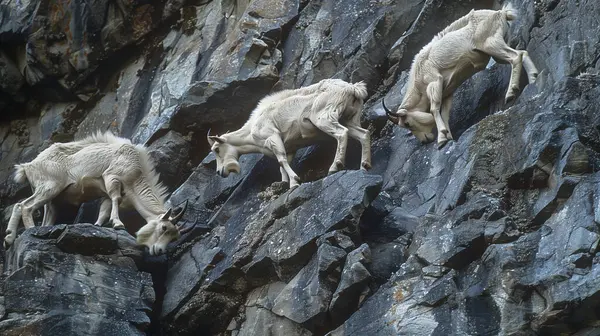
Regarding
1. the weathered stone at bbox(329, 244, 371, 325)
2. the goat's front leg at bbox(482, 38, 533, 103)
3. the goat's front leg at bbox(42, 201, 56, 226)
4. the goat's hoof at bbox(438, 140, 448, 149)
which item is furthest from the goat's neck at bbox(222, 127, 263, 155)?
the weathered stone at bbox(329, 244, 371, 325)

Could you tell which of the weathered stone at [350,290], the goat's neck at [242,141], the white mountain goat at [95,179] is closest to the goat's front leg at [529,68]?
the weathered stone at [350,290]

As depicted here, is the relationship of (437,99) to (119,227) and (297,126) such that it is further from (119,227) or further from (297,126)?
(119,227)

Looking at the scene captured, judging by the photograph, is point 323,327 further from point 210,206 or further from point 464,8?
point 464,8

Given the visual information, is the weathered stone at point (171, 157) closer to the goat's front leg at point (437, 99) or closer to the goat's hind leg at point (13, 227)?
the goat's hind leg at point (13, 227)

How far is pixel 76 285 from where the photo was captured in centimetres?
1866

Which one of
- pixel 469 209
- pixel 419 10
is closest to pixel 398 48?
pixel 419 10

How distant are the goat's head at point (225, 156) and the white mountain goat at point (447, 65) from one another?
3.20 meters

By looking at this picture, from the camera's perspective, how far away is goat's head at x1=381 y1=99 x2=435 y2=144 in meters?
19.0

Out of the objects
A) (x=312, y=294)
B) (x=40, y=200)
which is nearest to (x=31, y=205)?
(x=40, y=200)

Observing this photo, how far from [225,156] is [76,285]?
383 cm

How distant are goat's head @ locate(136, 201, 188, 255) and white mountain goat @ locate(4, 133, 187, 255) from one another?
1.68ft

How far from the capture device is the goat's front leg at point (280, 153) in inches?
760

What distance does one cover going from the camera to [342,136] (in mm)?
19078

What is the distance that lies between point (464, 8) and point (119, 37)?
9422 mm
